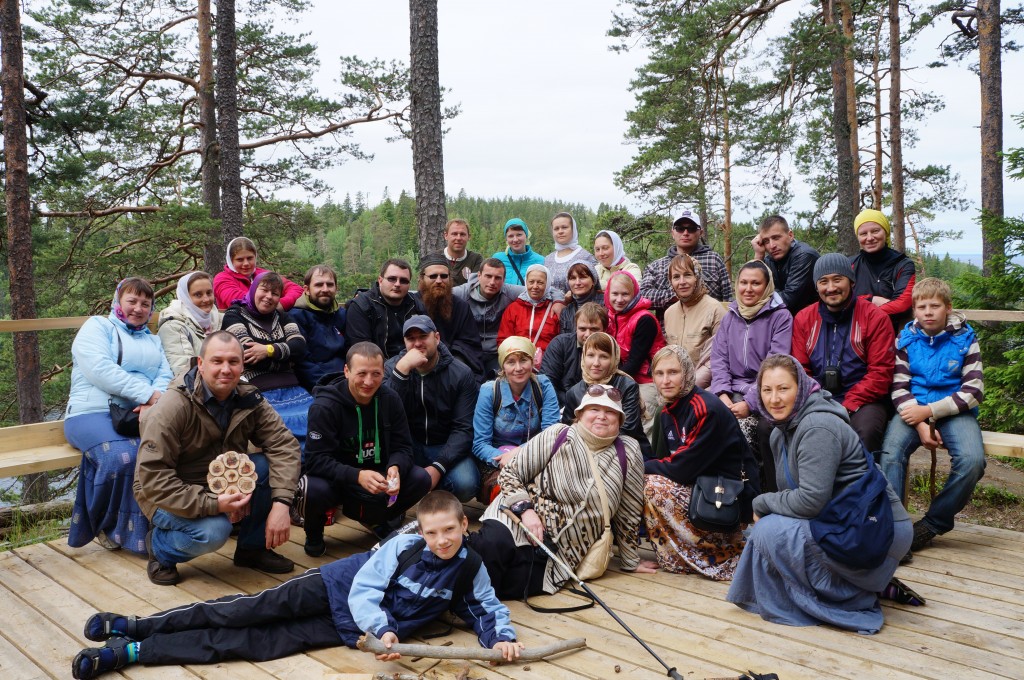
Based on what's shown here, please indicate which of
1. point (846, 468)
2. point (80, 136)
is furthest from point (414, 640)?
point (80, 136)

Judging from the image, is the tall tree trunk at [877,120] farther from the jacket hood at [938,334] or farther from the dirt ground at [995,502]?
the jacket hood at [938,334]

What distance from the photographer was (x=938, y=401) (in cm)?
445

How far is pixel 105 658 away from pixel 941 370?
476cm

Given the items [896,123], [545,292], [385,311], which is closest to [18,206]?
[385,311]

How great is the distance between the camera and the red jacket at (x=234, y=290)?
5.32 meters

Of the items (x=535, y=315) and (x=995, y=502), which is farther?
(x=995, y=502)

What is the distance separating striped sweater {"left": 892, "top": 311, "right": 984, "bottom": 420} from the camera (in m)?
4.42

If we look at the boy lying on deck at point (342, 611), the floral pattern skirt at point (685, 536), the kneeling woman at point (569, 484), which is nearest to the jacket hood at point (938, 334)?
the floral pattern skirt at point (685, 536)

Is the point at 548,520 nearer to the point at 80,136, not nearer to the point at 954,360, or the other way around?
the point at 954,360

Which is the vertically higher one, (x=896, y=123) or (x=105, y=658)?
(x=896, y=123)

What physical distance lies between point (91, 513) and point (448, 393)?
227 centimetres

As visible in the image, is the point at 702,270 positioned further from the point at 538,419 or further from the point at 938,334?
the point at 538,419

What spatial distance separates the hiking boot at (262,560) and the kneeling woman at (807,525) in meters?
2.61

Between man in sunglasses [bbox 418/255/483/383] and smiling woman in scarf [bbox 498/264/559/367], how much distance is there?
0.28 meters
